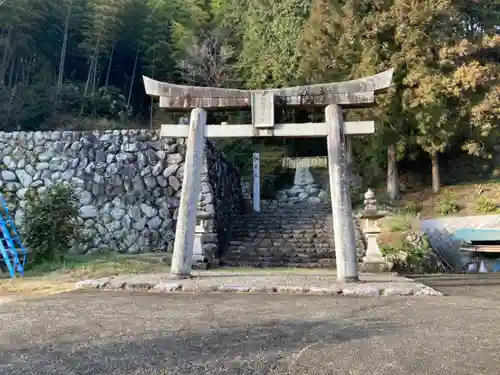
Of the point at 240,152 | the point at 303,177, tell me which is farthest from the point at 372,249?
the point at 240,152

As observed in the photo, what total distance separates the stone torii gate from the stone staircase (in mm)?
3935

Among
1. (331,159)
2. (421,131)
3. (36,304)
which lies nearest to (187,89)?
(331,159)

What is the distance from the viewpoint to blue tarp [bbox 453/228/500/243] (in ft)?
44.1

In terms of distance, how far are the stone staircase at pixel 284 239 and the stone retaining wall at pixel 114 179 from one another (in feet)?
2.25

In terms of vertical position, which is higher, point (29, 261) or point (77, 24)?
point (77, 24)

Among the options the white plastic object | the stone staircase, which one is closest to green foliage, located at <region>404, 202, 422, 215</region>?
the stone staircase

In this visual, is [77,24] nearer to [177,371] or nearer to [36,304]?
[36,304]

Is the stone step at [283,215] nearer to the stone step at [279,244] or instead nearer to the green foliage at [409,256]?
the stone step at [279,244]

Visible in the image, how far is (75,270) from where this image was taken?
8914mm

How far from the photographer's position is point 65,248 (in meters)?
11.3

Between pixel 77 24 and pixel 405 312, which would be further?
pixel 77 24

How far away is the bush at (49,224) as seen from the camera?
389 inches

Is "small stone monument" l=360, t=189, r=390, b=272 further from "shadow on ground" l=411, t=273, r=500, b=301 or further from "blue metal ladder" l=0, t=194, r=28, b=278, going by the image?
"blue metal ladder" l=0, t=194, r=28, b=278

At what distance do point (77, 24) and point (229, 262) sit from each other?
1704cm
